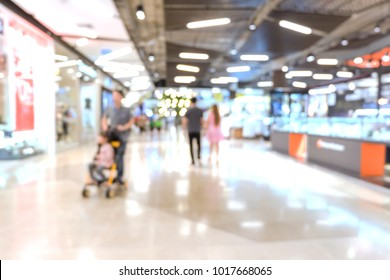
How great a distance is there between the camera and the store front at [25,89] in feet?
25.8

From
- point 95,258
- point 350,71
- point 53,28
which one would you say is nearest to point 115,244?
point 95,258

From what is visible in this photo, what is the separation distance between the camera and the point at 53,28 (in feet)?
28.3

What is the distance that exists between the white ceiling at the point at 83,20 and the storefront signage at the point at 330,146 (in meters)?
5.28

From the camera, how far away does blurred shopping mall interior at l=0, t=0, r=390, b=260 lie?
3.16 m

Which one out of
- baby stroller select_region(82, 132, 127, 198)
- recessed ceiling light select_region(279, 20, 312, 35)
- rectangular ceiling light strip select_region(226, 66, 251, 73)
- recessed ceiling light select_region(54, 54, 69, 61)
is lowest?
baby stroller select_region(82, 132, 127, 198)

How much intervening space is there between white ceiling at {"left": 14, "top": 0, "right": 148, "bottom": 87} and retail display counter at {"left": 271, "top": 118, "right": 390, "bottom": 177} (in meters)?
5.19

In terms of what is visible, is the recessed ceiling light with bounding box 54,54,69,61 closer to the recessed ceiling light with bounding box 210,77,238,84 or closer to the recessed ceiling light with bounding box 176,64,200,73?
the recessed ceiling light with bounding box 176,64,200,73

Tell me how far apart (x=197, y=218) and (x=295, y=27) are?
7543mm

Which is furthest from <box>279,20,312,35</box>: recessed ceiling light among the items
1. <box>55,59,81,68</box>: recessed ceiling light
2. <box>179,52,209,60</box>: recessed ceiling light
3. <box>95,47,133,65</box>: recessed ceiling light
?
<box>55,59,81,68</box>: recessed ceiling light

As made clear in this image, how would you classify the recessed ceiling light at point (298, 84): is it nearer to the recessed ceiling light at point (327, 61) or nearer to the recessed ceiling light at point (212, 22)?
the recessed ceiling light at point (327, 61)

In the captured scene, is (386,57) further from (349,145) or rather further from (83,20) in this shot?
(83,20)

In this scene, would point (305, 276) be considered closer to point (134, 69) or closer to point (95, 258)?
point (95, 258)

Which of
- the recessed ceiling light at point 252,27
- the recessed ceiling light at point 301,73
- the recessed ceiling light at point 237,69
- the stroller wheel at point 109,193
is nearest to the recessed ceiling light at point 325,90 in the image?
the recessed ceiling light at point 301,73

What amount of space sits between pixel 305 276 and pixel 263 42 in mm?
10356
